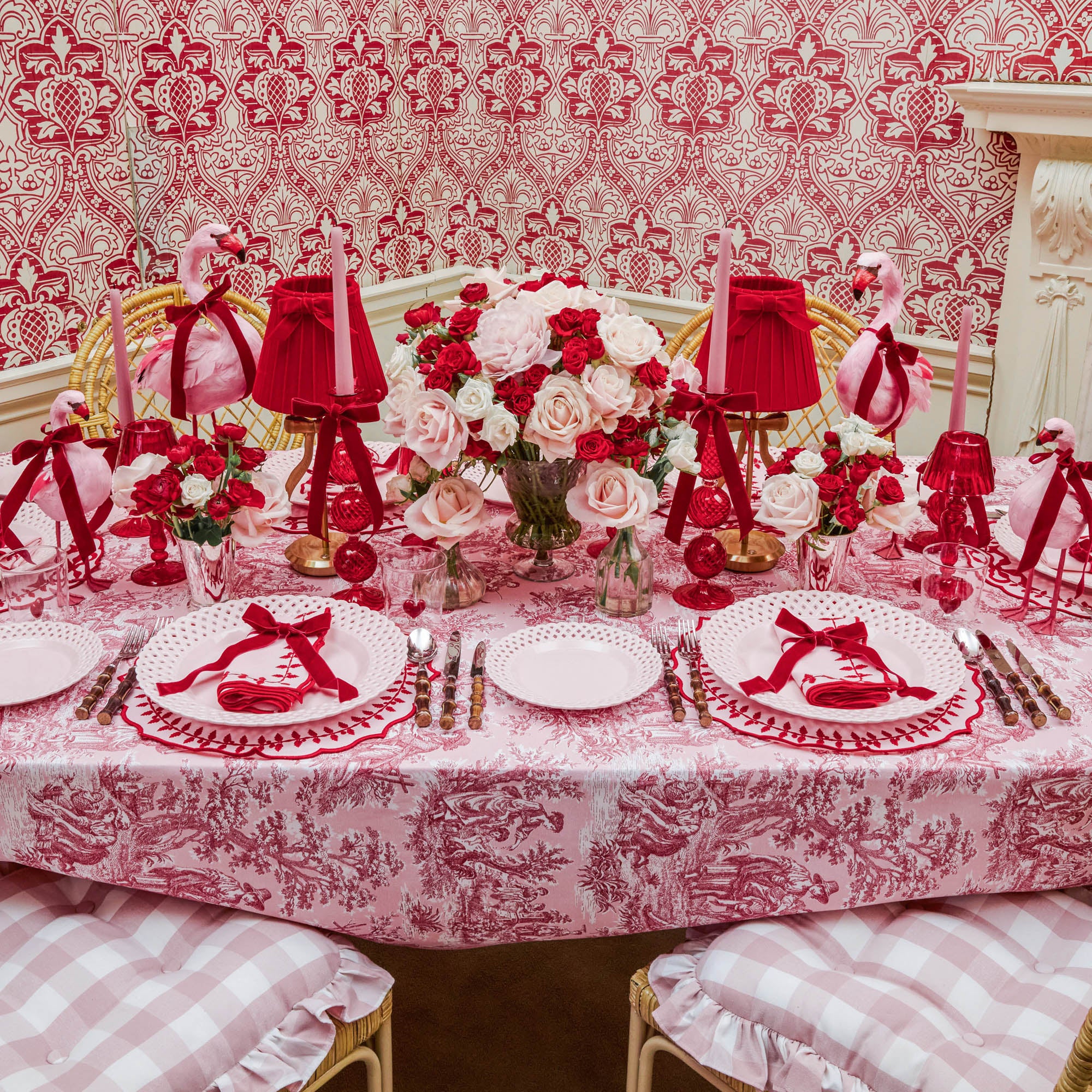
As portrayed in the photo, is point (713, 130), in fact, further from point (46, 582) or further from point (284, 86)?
point (46, 582)

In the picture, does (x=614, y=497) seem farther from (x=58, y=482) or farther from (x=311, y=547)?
(x=58, y=482)

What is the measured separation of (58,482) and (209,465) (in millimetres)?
230

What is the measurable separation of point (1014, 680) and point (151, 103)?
2.32 meters

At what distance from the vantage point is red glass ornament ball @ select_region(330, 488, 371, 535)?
1.42 meters

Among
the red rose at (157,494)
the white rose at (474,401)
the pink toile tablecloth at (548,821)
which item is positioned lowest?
the pink toile tablecloth at (548,821)

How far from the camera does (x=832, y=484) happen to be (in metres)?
1.35

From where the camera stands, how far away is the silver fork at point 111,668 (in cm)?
121

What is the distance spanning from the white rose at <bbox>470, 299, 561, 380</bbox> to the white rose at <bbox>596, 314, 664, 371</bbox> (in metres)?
0.06

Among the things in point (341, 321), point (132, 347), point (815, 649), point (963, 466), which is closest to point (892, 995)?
point (815, 649)

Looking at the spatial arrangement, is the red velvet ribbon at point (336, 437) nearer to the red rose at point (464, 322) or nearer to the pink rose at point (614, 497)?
the red rose at point (464, 322)

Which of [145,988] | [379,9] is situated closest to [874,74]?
[379,9]

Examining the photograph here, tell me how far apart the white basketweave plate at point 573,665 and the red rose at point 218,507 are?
14.6 inches

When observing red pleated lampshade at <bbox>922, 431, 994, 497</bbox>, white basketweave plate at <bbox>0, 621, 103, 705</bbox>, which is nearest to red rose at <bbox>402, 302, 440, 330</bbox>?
white basketweave plate at <bbox>0, 621, 103, 705</bbox>

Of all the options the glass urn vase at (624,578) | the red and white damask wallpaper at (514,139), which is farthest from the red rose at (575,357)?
the red and white damask wallpaper at (514,139)
